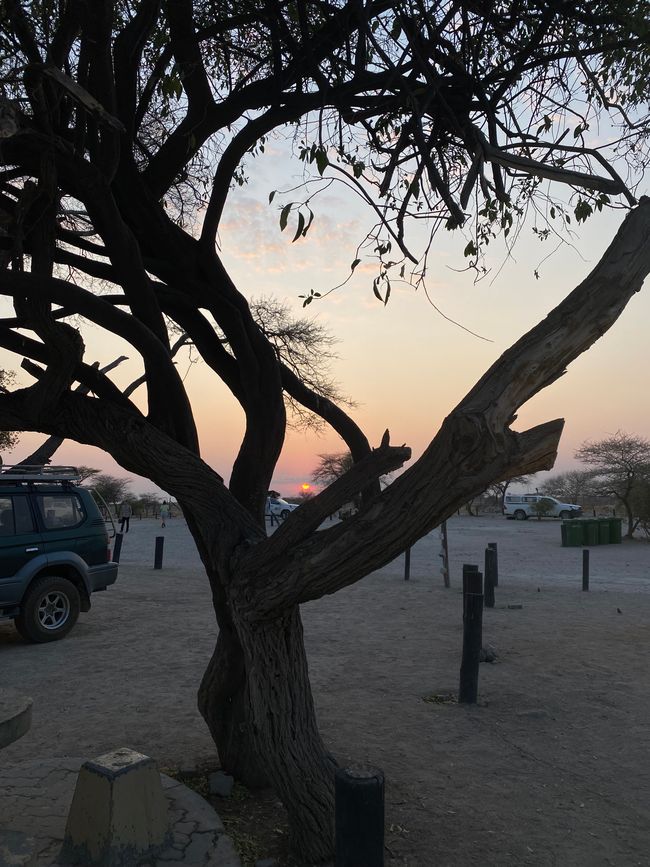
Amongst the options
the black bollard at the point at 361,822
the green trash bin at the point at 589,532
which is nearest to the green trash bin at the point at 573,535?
the green trash bin at the point at 589,532

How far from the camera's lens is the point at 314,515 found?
12.4ft

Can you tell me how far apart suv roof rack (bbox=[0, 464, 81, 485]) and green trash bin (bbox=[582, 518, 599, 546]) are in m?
22.6

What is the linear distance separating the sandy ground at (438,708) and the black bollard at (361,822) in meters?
1.12

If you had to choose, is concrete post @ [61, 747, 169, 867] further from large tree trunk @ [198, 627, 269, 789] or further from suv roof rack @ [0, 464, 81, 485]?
suv roof rack @ [0, 464, 81, 485]

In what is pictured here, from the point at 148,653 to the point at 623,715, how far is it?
5.48m

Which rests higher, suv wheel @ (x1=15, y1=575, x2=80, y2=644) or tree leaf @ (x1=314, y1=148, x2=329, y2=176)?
tree leaf @ (x1=314, y1=148, x2=329, y2=176)

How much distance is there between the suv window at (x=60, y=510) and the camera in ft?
33.1

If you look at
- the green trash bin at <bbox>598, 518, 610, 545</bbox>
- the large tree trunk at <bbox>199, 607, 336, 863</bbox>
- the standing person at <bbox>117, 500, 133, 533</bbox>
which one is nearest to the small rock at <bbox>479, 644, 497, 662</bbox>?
the large tree trunk at <bbox>199, 607, 336, 863</bbox>

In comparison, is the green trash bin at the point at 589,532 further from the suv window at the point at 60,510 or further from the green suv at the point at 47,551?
the suv window at the point at 60,510

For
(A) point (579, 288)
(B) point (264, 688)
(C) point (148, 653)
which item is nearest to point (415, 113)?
(A) point (579, 288)

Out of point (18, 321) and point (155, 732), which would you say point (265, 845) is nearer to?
point (155, 732)

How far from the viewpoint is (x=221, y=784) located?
4656mm

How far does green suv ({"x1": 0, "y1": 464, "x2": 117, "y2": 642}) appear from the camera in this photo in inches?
371

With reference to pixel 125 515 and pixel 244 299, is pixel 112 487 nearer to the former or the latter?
pixel 125 515
